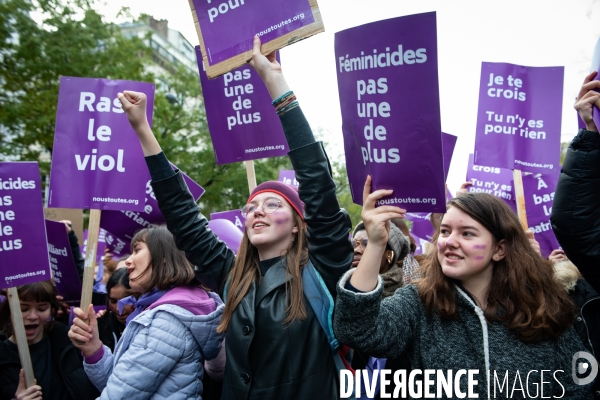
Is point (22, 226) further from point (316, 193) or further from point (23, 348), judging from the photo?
point (316, 193)

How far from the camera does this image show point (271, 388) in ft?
7.13

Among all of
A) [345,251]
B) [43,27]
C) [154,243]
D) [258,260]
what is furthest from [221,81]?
[43,27]

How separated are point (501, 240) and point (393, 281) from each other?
36.3 inches

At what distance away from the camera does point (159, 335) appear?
8.33 feet

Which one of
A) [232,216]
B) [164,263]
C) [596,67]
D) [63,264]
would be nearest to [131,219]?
[63,264]

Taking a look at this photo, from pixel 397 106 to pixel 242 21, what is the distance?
0.87 m

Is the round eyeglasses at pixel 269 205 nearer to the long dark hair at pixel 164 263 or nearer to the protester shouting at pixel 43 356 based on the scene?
the long dark hair at pixel 164 263

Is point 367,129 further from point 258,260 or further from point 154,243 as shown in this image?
point 154,243

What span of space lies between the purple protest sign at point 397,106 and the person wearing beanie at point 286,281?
0.22 meters

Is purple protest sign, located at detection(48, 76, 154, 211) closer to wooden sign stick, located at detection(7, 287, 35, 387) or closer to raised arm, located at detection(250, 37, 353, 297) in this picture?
wooden sign stick, located at detection(7, 287, 35, 387)

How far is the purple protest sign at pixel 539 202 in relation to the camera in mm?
4820

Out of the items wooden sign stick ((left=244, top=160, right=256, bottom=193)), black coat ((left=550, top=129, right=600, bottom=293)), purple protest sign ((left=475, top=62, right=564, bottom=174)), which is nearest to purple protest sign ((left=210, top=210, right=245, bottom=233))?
wooden sign stick ((left=244, top=160, right=256, bottom=193))

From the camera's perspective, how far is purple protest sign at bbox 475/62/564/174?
4.48 metres

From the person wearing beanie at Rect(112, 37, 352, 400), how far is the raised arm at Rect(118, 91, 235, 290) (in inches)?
7.8
